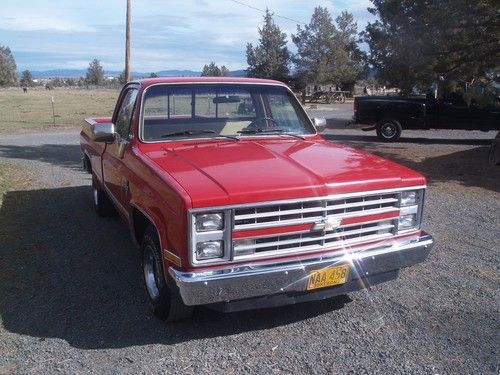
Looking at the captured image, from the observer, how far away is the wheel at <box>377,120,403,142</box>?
53.5 feet

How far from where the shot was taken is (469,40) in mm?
10680

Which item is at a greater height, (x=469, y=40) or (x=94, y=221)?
(x=469, y=40)

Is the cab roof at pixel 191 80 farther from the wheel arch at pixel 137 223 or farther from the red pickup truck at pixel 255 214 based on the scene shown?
the wheel arch at pixel 137 223

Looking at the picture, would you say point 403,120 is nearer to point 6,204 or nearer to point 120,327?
point 6,204

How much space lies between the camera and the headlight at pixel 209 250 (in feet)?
10.8

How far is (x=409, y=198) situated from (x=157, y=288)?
2.04 meters

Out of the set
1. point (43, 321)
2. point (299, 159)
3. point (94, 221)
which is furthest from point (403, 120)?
point (43, 321)

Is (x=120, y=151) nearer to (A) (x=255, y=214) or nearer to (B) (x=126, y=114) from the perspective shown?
(B) (x=126, y=114)

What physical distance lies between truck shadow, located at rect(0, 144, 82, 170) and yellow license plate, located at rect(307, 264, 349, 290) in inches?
338

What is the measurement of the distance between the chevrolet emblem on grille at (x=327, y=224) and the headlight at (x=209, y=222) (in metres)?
0.64

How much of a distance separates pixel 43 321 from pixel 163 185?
1.47 metres

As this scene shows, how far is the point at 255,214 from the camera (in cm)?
334

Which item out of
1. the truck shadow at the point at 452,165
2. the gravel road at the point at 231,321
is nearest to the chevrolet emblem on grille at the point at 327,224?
the gravel road at the point at 231,321

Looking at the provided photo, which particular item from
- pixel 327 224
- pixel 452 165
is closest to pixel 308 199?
pixel 327 224
